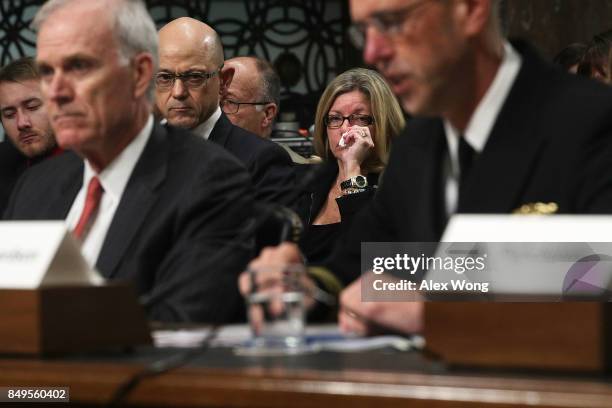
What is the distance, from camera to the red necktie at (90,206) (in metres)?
2.74

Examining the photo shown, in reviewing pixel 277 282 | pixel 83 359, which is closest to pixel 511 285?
Answer: pixel 277 282

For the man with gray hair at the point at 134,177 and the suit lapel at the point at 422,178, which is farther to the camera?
A: the man with gray hair at the point at 134,177

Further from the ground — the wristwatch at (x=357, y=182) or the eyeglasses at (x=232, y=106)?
the eyeglasses at (x=232, y=106)

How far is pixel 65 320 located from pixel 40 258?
0.11m

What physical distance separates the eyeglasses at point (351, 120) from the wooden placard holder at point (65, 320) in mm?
3369

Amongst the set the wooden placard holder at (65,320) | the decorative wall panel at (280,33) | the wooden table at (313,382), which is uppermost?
the decorative wall panel at (280,33)

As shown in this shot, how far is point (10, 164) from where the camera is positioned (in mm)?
4898

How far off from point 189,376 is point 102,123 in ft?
4.42

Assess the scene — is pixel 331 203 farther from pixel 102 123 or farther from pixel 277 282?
pixel 277 282

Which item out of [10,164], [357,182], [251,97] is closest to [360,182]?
[357,182]

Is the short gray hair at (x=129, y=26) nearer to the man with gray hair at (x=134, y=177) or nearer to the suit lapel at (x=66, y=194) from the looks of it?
the man with gray hair at (x=134, y=177)

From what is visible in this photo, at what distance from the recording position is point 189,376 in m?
1.54

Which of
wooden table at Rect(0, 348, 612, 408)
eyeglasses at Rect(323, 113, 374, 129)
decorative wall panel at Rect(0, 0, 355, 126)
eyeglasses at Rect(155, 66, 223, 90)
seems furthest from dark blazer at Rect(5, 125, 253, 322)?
decorative wall panel at Rect(0, 0, 355, 126)

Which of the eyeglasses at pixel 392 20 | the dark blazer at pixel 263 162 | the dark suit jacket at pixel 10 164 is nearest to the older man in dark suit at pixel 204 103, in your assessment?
the dark blazer at pixel 263 162
